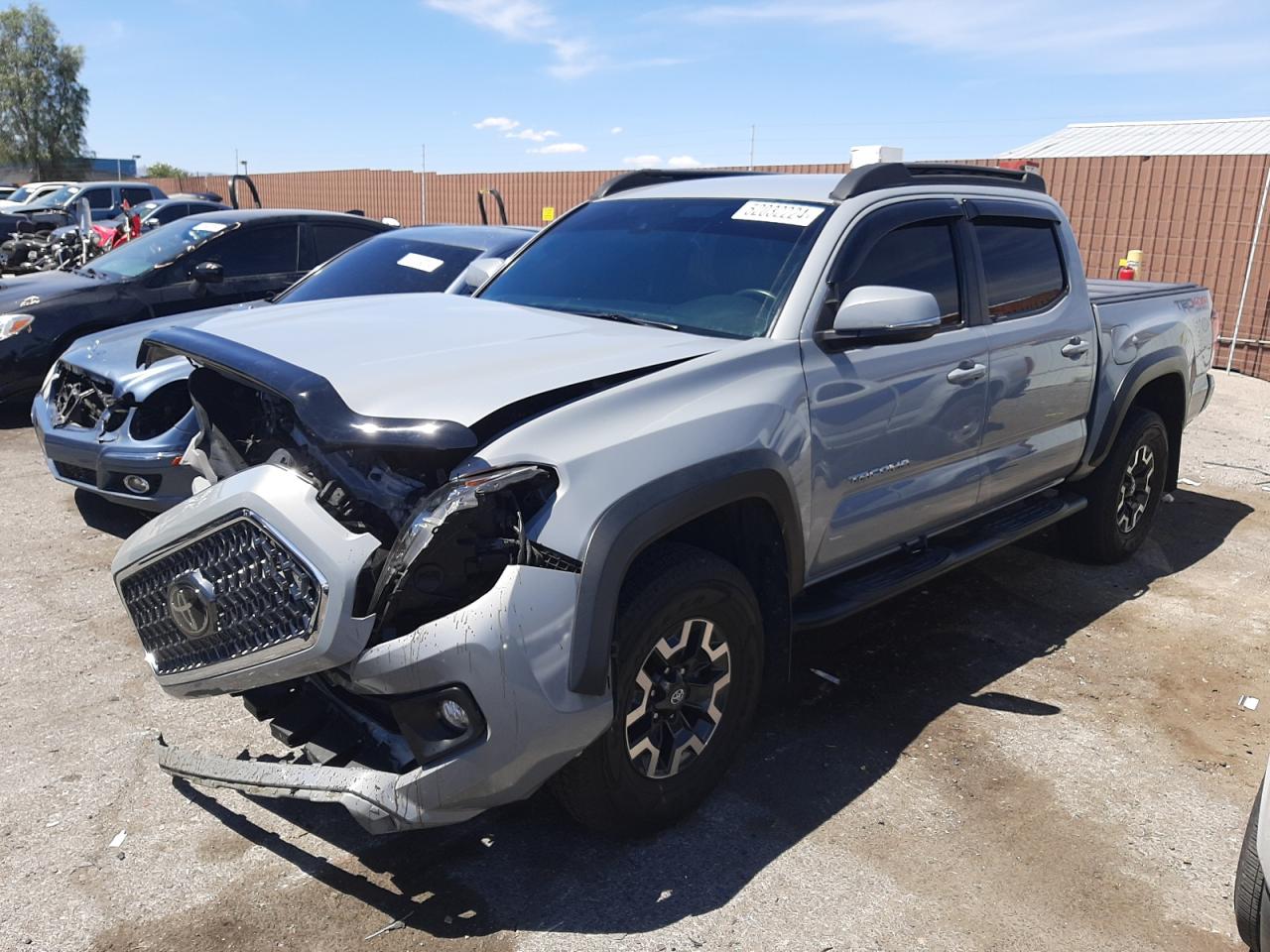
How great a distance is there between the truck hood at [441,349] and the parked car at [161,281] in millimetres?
4425

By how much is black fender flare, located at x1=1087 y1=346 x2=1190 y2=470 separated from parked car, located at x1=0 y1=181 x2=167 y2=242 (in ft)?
66.6

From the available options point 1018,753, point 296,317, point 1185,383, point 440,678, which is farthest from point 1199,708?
point 296,317

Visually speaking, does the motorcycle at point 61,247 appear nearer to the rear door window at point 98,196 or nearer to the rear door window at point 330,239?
the rear door window at point 330,239

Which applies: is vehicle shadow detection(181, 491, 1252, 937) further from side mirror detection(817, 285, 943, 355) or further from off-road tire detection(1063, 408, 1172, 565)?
side mirror detection(817, 285, 943, 355)

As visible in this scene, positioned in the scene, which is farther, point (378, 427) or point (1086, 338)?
point (1086, 338)

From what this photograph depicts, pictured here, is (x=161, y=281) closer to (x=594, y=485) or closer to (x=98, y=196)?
(x=594, y=485)

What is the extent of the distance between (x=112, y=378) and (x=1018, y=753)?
4603 mm

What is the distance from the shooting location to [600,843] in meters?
3.03

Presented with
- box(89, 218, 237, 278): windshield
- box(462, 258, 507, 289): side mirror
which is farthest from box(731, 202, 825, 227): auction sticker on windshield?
box(89, 218, 237, 278): windshield

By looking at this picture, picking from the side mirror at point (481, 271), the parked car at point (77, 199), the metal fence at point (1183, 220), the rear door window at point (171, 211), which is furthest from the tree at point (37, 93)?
the side mirror at point (481, 271)

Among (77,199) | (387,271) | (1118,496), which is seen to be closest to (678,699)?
(1118,496)

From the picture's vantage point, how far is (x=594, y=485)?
256 centimetres

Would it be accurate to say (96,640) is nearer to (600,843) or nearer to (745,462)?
(600,843)

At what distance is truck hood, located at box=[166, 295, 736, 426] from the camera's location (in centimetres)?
264
